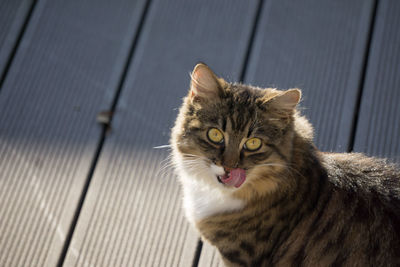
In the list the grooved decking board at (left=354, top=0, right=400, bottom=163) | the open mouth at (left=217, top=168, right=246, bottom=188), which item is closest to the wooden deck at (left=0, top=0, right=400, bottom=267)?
the grooved decking board at (left=354, top=0, right=400, bottom=163)

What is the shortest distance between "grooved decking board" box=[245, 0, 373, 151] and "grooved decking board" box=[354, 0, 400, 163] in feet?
0.20

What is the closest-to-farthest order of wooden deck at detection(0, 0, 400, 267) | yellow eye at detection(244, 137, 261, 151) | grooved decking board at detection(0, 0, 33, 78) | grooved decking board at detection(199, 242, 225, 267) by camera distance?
1. yellow eye at detection(244, 137, 261, 151)
2. grooved decking board at detection(199, 242, 225, 267)
3. wooden deck at detection(0, 0, 400, 267)
4. grooved decking board at detection(0, 0, 33, 78)

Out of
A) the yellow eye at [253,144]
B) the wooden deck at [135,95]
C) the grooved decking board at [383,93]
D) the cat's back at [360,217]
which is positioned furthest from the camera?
the grooved decking board at [383,93]

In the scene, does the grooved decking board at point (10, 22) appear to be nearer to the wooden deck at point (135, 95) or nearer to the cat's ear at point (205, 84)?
the wooden deck at point (135, 95)

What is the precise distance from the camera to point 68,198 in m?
1.89

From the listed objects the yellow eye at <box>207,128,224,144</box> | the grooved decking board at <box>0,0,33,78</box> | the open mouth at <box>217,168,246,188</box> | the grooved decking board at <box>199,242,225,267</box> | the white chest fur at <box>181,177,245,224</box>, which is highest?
the grooved decking board at <box>0,0,33,78</box>

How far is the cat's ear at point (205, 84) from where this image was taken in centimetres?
144

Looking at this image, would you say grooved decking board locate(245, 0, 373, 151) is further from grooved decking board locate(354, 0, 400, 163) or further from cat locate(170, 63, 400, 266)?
cat locate(170, 63, 400, 266)

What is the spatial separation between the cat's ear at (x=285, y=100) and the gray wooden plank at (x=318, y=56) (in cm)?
66

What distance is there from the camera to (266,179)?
147 centimetres

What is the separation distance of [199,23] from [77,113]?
0.96 metres

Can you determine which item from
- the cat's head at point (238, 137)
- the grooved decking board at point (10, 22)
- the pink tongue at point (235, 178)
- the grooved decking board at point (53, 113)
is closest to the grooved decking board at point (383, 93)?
the cat's head at point (238, 137)

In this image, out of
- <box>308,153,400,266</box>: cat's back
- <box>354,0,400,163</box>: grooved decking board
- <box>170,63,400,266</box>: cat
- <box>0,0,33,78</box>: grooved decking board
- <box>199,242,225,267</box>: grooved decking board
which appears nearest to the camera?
<box>308,153,400,266</box>: cat's back

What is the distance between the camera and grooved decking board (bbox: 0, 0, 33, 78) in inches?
88.0
